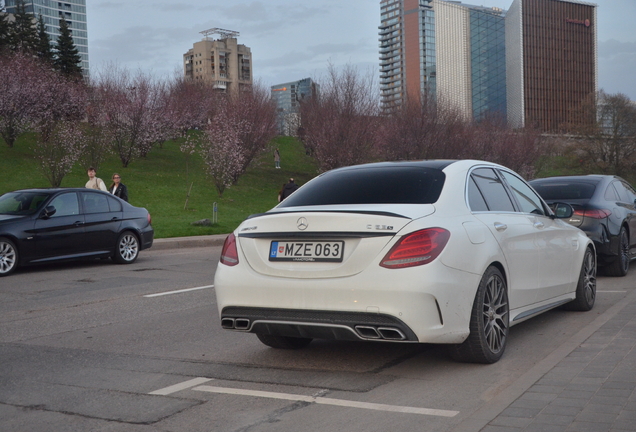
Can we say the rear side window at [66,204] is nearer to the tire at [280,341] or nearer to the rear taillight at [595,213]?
the tire at [280,341]

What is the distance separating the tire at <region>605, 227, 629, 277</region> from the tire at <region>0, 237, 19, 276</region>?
32.2 feet

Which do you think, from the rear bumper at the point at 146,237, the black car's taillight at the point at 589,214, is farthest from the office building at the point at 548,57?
the black car's taillight at the point at 589,214

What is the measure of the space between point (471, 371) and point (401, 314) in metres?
0.90

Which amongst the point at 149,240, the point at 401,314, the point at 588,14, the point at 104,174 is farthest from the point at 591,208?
the point at 588,14

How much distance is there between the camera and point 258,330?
5.25 meters

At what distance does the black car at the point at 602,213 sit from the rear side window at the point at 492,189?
15.4 feet

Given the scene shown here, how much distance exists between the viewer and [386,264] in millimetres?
4793

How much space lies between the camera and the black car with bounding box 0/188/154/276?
12391mm

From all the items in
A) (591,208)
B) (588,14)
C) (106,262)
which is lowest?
(106,262)

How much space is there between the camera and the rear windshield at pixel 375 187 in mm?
5473

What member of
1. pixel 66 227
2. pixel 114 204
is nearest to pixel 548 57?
pixel 114 204

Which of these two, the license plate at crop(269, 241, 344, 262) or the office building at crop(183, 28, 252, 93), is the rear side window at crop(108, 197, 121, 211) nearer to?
the license plate at crop(269, 241, 344, 262)

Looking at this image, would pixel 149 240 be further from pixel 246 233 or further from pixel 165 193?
pixel 165 193

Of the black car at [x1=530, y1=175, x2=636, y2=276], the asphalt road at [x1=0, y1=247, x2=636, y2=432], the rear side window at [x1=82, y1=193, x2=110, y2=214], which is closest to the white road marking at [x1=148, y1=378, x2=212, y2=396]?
the asphalt road at [x1=0, y1=247, x2=636, y2=432]
